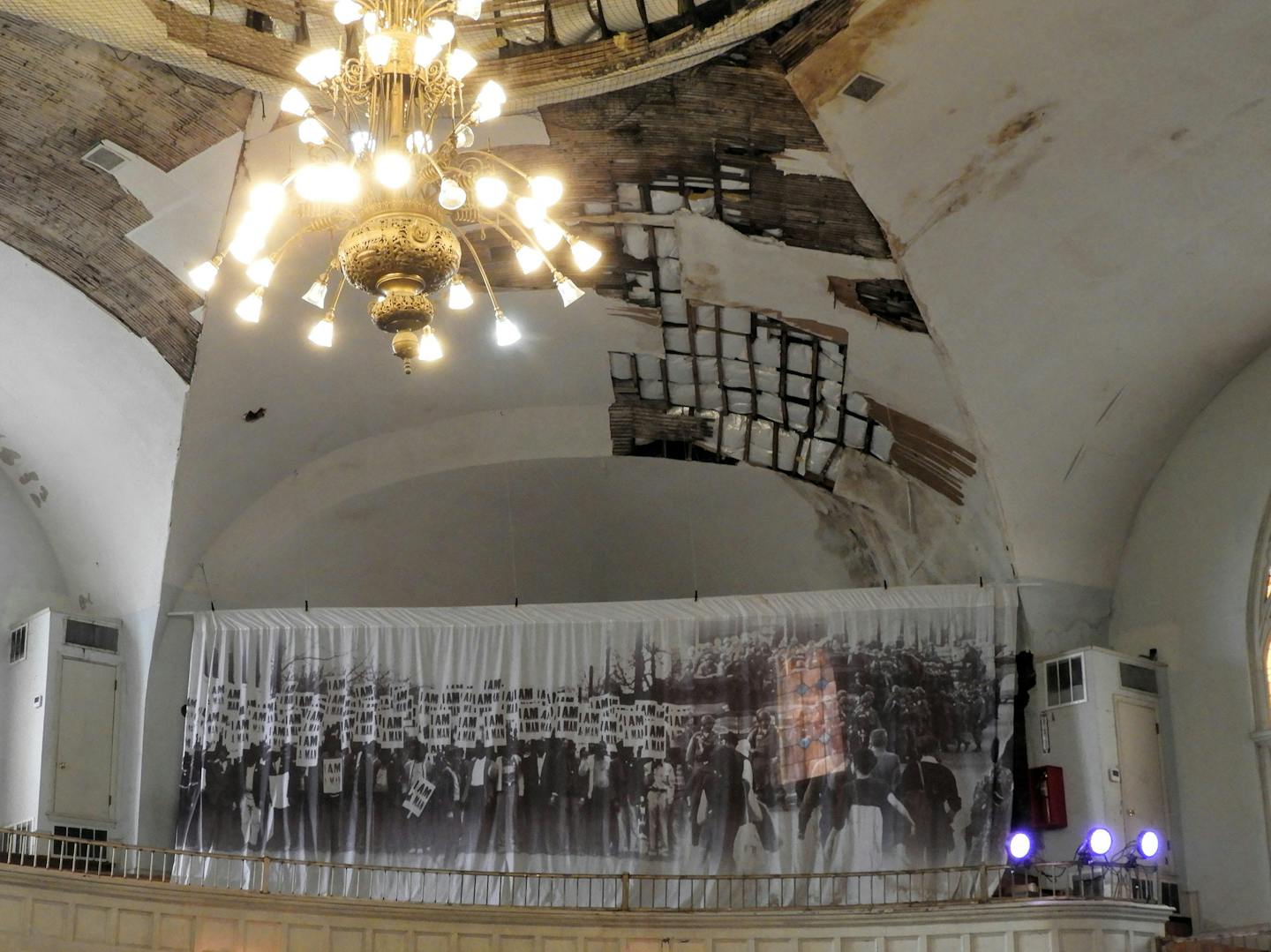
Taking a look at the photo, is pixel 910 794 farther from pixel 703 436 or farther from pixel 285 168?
pixel 285 168

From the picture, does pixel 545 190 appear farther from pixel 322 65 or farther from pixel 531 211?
pixel 322 65

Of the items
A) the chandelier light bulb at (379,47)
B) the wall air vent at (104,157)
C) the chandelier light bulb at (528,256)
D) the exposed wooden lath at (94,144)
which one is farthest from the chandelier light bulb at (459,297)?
the wall air vent at (104,157)

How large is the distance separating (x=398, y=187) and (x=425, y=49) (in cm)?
77

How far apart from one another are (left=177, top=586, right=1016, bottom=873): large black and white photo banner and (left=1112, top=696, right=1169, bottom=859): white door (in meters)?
0.89

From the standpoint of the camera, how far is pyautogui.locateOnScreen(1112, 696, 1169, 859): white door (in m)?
13.4

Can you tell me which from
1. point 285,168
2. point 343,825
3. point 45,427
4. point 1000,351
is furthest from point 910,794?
point 45,427

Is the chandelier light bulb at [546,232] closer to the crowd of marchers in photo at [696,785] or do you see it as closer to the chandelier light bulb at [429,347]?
the chandelier light bulb at [429,347]

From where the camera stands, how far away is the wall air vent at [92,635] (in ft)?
48.1

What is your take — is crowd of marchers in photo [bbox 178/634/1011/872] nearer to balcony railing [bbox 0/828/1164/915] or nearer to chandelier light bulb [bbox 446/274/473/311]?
balcony railing [bbox 0/828/1164/915]

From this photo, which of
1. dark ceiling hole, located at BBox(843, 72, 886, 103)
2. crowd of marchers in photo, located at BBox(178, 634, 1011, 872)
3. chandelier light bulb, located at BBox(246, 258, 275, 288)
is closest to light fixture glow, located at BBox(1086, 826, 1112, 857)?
crowd of marchers in photo, located at BBox(178, 634, 1011, 872)

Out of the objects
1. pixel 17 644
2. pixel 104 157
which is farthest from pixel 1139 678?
pixel 17 644

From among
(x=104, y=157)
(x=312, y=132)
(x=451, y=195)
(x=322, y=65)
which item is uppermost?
(x=104, y=157)

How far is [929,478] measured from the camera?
14.7 m

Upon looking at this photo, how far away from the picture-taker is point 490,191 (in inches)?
326
